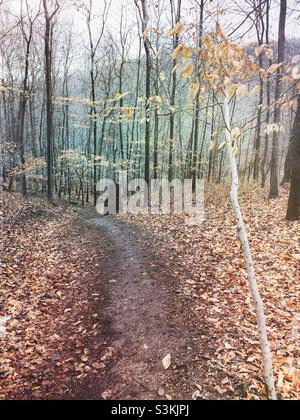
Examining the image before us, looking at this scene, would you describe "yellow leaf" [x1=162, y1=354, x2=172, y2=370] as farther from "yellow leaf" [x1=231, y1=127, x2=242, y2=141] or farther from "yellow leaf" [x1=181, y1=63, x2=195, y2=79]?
"yellow leaf" [x1=181, y1=63, x2=195, y2=79]

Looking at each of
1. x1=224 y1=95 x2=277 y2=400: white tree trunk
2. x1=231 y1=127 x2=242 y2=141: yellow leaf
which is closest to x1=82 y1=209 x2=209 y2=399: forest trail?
x1=224 y1=95 x2=277 y2=400: white tree trunk

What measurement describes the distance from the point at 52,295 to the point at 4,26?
25090mm

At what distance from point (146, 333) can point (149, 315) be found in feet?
1.77

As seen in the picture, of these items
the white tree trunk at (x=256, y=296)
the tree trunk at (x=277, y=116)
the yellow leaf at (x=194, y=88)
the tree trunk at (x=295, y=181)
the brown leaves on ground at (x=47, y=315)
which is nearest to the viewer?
the yellow leaf at (x=194, y=88)

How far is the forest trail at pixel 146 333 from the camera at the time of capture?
4.20 metres

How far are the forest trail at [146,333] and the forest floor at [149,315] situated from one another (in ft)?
0.06

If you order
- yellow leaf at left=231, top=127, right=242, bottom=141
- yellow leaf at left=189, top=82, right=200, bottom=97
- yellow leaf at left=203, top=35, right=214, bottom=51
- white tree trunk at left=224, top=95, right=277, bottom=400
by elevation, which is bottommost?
white tree trunk at left=224, top=95, right=277, bottom=400

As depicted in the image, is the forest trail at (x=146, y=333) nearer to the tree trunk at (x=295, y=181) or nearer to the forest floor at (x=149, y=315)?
the forest floor at (x=149, y=315)

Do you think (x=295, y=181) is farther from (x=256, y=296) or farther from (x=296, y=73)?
(x=296, y=73)

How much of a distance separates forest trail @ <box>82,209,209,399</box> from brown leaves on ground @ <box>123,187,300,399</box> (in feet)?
1.05

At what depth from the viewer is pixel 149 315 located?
19.1 feet

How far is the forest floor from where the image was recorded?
4.30 meters

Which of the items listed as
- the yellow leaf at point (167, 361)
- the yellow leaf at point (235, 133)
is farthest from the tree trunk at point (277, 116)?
the yellow leaf at point (167, 361)

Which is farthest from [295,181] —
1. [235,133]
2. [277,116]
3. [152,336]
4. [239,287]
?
[235,133]
